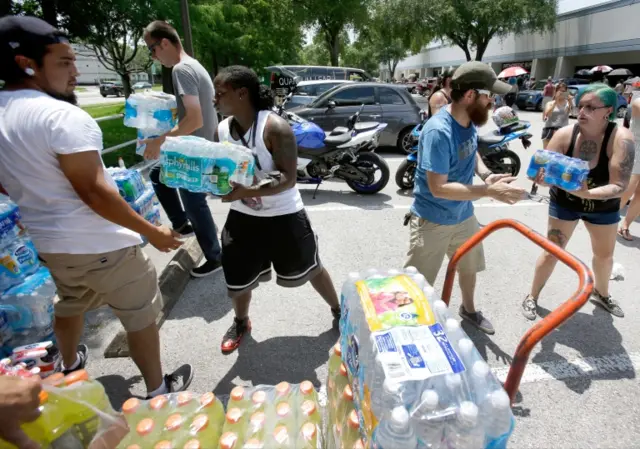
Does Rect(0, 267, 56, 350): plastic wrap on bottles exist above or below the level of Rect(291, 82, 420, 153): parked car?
below

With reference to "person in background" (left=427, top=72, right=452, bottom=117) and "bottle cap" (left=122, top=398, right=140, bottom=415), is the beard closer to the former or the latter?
"bottle cap" (left=122, top=398, right=140, bottom=415)

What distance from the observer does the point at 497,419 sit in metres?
1.21

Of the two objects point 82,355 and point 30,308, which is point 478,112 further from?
point 82,355

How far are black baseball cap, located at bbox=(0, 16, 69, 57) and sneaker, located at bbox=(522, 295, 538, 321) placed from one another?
3.54 m

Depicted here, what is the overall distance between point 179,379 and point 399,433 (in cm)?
171

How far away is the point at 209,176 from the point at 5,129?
2.92 ft

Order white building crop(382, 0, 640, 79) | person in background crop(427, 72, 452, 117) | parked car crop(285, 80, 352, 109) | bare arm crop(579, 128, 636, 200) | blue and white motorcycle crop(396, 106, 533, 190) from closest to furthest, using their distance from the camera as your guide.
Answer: bare arm crop(579, 128, 636, 200)
person in background crop(427, 72, 452, 117)
blue and white motorcycle crop(396, 106, 533, 190)
parked car crop(285, 80, 352, 109)
white building crop(382, 0, 640, 79)

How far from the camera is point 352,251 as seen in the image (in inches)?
175

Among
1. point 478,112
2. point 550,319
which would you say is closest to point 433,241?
point 478,112

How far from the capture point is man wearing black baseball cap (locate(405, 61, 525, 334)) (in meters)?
2.23

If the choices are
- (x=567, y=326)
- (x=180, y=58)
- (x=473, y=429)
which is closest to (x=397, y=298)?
(x=473, y=429)

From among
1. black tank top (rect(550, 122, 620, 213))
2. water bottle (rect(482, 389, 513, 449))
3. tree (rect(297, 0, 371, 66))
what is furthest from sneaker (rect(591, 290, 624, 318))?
tree (rect(297, 0, 371, 66))

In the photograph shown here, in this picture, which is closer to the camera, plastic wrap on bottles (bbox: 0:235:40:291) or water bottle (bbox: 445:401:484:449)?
water bottle (bbox: 445:401:484:449)

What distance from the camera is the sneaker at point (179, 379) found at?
240cm
